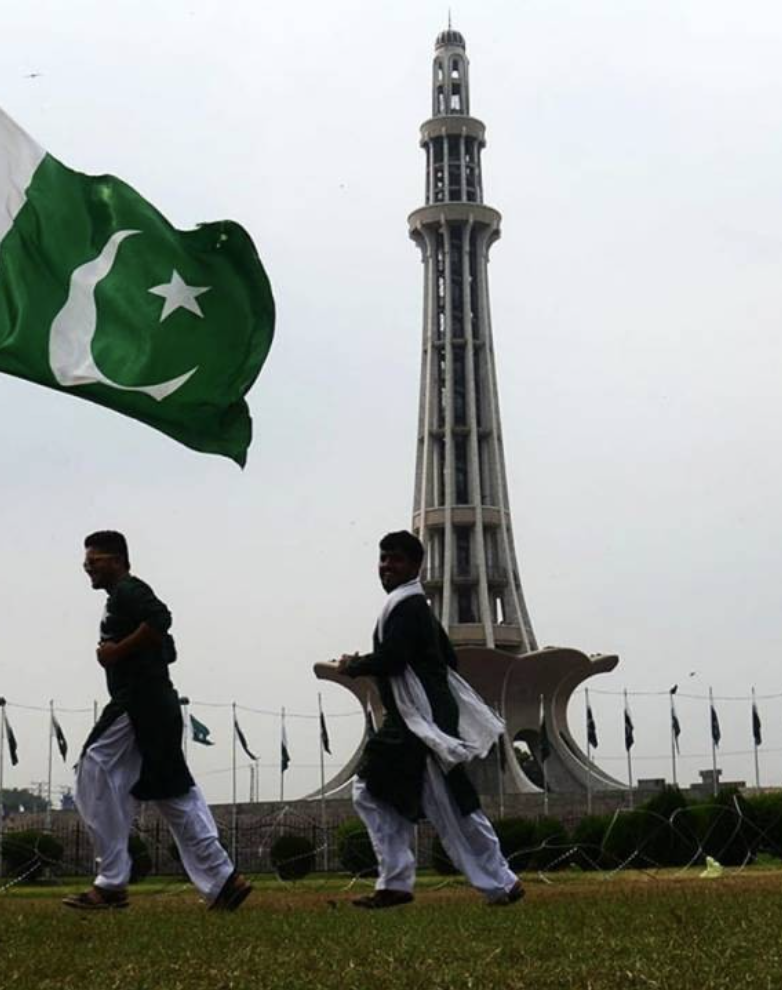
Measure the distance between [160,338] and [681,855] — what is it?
28.6ft

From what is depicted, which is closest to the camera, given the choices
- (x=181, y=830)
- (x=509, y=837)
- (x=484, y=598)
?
(x=181, y=830)

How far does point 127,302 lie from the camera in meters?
8.30

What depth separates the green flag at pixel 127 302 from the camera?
7.77 meters

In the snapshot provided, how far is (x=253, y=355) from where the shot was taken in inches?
345

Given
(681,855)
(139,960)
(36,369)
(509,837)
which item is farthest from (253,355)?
(509,837)

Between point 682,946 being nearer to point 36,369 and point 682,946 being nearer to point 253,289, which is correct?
point 36,369

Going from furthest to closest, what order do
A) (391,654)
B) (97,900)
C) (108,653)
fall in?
(391,654), (108,653), (97,900)

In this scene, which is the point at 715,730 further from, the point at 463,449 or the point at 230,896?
the point at 230,896

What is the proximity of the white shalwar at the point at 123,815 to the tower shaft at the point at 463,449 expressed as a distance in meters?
48.8

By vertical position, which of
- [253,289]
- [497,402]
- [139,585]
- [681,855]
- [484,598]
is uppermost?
[497,402]

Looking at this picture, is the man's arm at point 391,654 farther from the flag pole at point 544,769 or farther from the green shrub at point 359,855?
the flag pole at point 544,769

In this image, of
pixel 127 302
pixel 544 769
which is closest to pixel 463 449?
pixel 544 769

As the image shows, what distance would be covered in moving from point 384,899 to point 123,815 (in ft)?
3.75

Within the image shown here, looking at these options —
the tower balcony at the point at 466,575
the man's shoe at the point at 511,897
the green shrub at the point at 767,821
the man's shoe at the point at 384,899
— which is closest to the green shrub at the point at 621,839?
the green shrub at the point at 767,821
